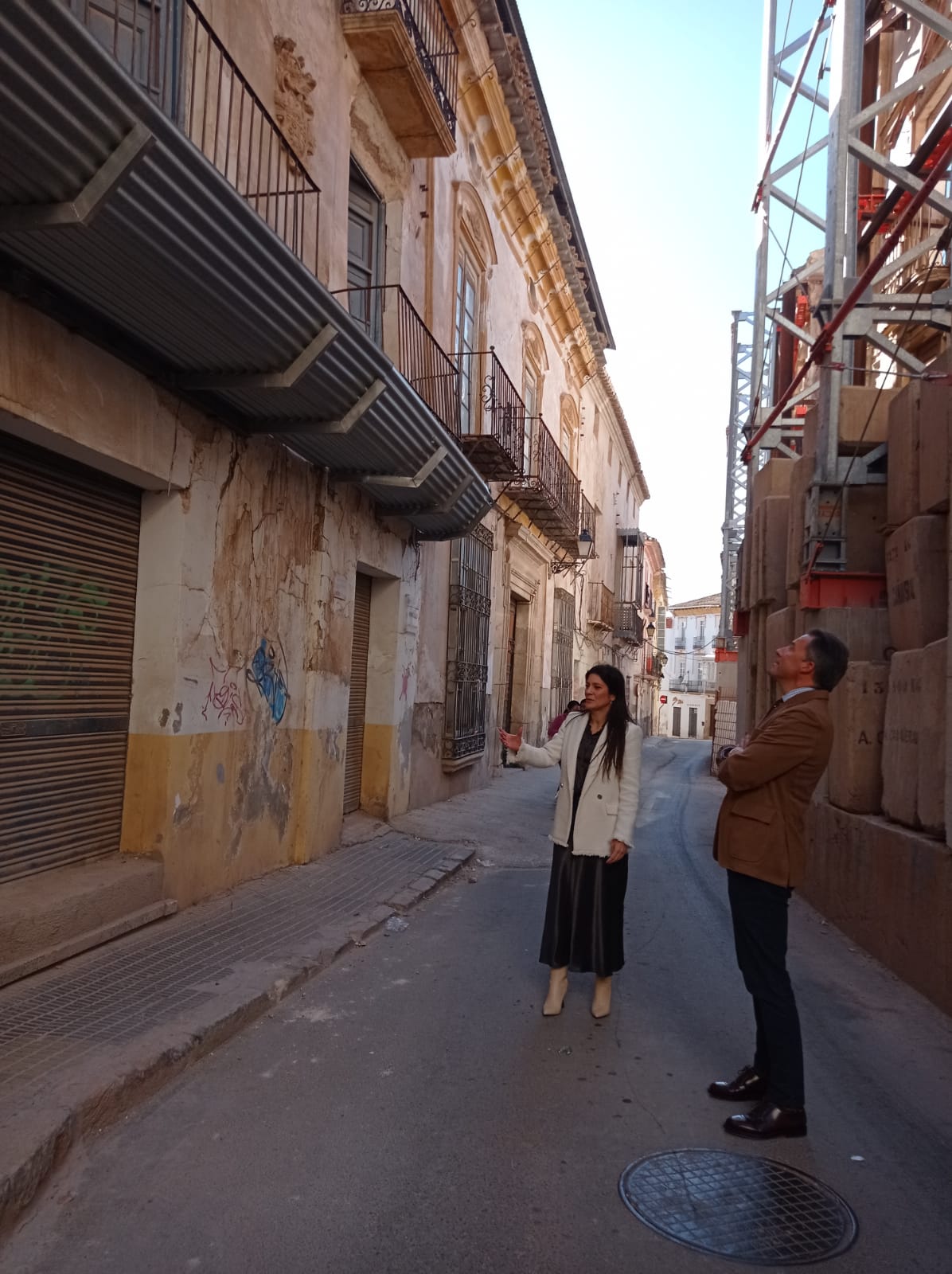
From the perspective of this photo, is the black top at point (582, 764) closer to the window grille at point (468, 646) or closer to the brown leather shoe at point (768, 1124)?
the brown leather shoe at point (768, 1124)

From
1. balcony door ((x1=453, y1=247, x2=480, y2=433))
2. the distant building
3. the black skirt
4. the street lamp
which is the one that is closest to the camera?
the black skirt

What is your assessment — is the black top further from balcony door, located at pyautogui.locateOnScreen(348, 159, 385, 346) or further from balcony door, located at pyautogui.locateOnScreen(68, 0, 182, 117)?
balcony door, located at pyautogui.locateOnScreen(348, 159, 385, 346)

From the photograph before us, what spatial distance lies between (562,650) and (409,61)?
50.4ft

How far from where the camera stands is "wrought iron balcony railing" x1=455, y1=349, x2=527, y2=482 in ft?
42.9

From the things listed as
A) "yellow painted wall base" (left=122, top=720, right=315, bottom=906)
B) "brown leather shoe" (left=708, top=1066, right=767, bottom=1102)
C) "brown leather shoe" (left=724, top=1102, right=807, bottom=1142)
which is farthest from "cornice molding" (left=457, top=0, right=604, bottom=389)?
"brown leather shoe" (left=724, top=1102, right=807, bottom=1142)

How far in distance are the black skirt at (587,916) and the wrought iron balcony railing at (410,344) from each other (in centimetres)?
580

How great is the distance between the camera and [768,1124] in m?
3.77

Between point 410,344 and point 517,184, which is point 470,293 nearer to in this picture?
point 517,184

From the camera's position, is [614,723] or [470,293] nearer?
[614,723]

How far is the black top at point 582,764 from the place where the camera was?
16.9 feet

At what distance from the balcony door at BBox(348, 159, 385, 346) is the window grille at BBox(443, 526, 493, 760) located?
12.9ft

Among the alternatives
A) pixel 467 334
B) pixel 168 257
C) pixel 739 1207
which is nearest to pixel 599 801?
pixel 739 1207

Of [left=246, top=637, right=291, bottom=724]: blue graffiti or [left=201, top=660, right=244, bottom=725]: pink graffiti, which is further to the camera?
[left=246, top=637, right=291, bottom=724]: blue graffiti

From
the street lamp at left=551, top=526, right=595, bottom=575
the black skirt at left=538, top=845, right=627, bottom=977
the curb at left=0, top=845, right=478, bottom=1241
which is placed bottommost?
the curb at left=0, top=845, right=478, bottom=1241
